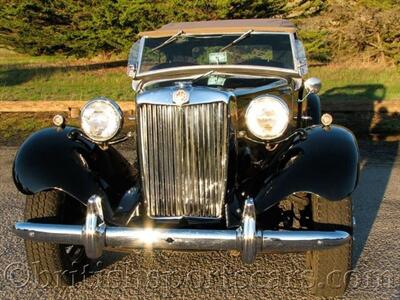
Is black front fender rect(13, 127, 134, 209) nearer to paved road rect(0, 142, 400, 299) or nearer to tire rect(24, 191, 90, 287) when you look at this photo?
tire rect(24, 191, 90, 287)

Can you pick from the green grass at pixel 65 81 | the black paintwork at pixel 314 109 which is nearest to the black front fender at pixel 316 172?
the black paintwork at pixel 314 109

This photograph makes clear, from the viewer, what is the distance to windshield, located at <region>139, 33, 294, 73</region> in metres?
4.60

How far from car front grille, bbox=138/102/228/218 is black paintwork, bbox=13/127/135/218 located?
376 millimetres

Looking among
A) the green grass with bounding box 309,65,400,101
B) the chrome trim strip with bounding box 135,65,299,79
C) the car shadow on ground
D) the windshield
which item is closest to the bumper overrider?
the car shadow on ground

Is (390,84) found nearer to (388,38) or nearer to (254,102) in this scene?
(388,38)

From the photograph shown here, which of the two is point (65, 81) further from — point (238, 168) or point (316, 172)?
point (316, 172)

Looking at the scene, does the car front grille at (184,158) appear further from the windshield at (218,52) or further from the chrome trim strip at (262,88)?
the windshield at (218,52)

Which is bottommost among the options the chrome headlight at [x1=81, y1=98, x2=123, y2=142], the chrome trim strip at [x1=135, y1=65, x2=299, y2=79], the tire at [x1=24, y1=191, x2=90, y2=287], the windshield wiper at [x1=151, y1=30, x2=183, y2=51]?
the tire at [x1=24, y1=191, x2=90, y2=287]

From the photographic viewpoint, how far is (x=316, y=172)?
11.0 ft

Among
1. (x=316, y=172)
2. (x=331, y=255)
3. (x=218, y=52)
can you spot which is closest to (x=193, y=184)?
(x=316, y=172)

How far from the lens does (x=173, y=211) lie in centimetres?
343

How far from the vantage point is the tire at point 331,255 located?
3363 millimetres

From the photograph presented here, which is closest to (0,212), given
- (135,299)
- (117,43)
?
(135,299)

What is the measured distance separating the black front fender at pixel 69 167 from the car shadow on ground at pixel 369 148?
1812 mm
